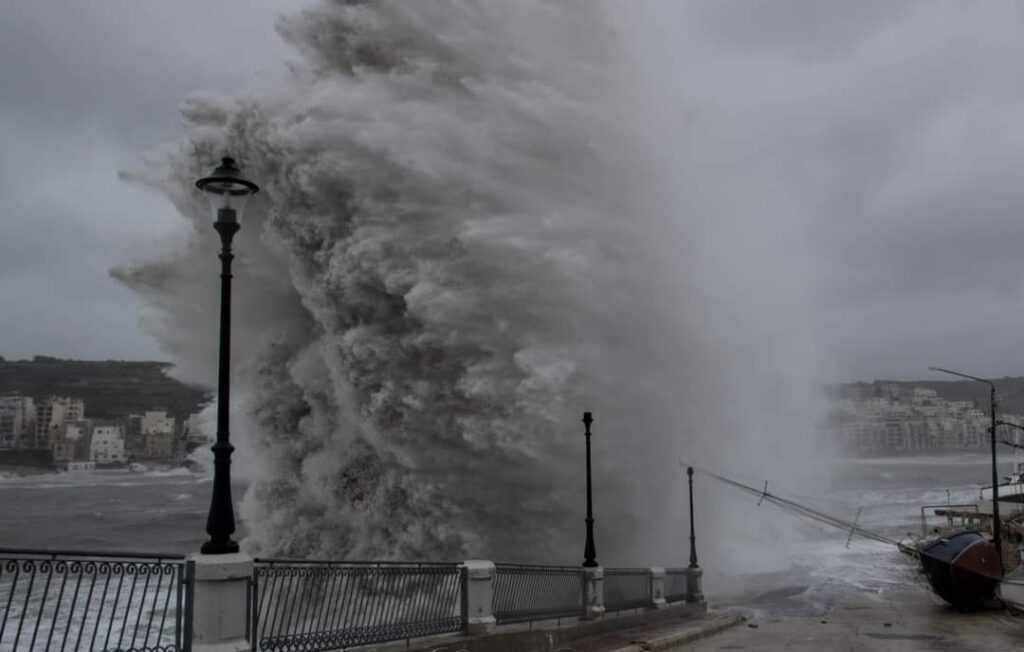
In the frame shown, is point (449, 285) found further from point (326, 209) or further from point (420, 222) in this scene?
point (326, 209)

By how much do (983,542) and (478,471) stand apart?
1668 cm

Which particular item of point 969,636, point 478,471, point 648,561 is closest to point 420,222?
point 478,471

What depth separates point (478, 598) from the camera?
12195mm

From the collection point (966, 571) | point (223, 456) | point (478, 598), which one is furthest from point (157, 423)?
point (223, 456)

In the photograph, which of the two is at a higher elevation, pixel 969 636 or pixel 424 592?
pixel 424 592

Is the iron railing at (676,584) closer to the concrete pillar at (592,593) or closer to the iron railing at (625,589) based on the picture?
the iron railing at (625,589)

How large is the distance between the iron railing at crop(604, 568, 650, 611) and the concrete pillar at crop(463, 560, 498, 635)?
5764mm

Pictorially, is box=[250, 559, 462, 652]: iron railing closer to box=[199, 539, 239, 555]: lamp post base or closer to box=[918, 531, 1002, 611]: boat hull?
box=[199, 539, 239, 555]: lamp post base

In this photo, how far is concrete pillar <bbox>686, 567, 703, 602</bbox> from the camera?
24.4 metres

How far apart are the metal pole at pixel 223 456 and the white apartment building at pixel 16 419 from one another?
182422 millimetres

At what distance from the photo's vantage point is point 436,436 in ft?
77.2

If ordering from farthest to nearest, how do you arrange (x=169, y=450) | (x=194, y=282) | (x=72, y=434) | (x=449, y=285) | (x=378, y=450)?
(x=169, y=450), (x=72, y=434), (x=194, y=282), (x=378, y=450), (x=449, y=285)

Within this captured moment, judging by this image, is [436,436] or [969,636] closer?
[969,636]

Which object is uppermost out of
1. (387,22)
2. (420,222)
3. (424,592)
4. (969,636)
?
(387,22)
